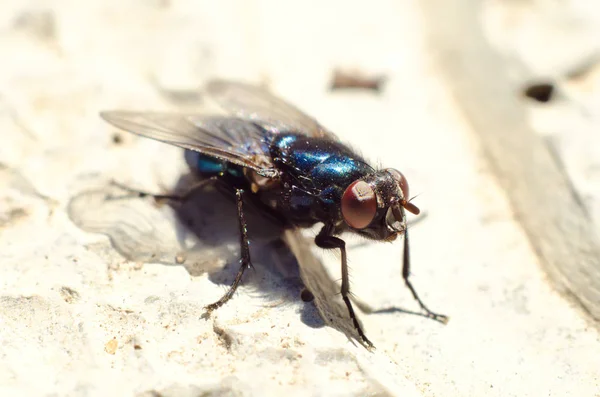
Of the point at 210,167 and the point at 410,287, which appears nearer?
the point at 410,287

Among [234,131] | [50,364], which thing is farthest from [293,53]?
[50,364]

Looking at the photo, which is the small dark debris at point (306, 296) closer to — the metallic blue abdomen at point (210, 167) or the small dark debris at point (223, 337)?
the small dark debris at point (223, 337)

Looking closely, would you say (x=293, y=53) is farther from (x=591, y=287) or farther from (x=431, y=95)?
(x=591, y=287)

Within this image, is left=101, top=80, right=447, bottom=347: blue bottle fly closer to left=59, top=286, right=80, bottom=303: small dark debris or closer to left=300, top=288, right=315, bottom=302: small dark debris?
left=300, top=288, right=315, bottom=302: small dark debris

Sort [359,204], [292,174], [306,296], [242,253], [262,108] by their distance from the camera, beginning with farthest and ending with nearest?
1. [262,108]
2. [292,174]
3. [242,253]
4. [306,296]
5. [359,204]

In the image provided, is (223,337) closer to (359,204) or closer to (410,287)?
(359,204)

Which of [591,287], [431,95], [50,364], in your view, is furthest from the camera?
[431,95]

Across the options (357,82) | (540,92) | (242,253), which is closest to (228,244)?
(242,253)
